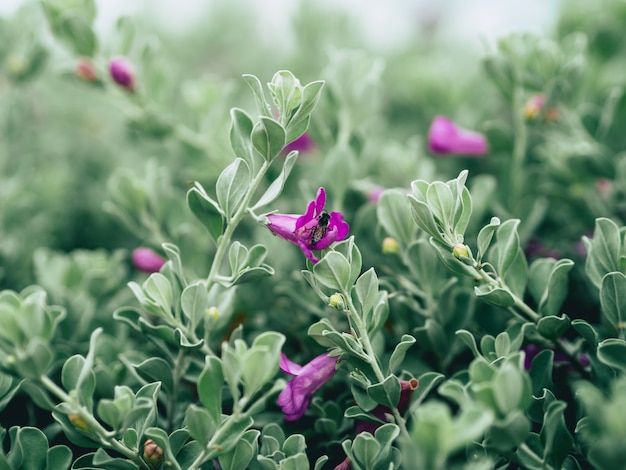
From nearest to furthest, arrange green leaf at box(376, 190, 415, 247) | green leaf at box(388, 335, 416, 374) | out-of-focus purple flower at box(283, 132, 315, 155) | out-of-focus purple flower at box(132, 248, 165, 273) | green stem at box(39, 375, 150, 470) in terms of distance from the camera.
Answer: green stem at box(39, 375, 150, 470)
green leaf at box(388, 335, 416, 374)
green leaf at box(376, 190, 415, 247)
out-of-focus purple flower at box(132, 248, 165, 273)
out-of-focus purple flower at box(283, 132, 315, 155)

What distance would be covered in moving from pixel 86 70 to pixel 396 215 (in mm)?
808

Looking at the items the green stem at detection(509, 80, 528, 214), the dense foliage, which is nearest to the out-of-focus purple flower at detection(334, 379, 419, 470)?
the dense foliage

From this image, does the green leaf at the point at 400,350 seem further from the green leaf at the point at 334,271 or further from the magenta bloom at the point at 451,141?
the magenta bloom at the point at 451,141

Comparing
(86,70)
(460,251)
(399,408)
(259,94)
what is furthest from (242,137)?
(86,70)

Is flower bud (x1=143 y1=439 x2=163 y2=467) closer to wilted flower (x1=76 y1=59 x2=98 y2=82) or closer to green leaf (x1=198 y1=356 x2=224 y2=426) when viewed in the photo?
green leaf (x1=198 y1=356 x2=224 y2=426)

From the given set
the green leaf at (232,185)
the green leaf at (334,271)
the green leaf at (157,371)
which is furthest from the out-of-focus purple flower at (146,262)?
the green leaf at (334,271)

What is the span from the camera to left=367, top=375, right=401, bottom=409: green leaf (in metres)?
0.81

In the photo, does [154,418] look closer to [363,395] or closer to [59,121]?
[363,395]

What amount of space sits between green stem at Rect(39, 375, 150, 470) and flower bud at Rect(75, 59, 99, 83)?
0.83m

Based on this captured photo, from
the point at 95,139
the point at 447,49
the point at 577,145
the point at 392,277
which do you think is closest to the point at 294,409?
the point at 392,277

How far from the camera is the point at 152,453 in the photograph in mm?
845

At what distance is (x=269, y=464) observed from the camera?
80 centimetres

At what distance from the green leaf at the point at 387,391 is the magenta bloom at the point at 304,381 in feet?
0.34

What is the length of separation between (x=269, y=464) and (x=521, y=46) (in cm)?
98
